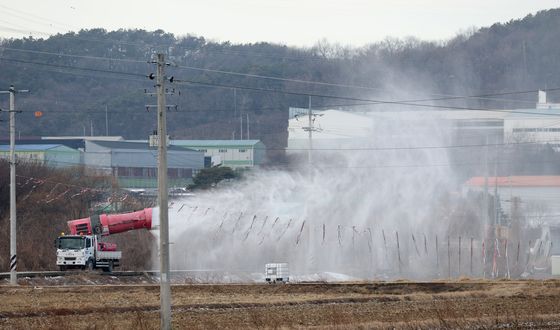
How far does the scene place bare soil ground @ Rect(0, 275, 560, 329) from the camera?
32469 mm

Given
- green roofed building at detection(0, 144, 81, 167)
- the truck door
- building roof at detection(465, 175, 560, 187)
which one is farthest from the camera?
green roofed building at detection(0, 144, 81, 167)

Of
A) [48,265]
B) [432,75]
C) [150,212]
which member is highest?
[432,75]

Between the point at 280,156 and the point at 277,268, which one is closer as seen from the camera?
the point at 277,268

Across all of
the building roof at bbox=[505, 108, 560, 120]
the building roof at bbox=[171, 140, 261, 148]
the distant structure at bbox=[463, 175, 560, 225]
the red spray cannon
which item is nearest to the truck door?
the red spray cannon

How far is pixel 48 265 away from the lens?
6900 centimetres

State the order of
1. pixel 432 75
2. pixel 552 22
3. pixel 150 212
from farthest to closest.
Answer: pixel 552 22
pixel 432 75
pixel 150 212

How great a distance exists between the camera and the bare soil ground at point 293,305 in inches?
1278

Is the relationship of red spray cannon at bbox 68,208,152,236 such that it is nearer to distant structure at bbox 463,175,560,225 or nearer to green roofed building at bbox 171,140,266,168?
distant structure at bbox 463,175,560,225

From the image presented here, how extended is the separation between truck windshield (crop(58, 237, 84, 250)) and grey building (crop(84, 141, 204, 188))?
5256 centimetres

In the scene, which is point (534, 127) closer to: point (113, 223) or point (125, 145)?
point (125, 145)

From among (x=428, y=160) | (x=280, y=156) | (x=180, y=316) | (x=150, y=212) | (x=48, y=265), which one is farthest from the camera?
(x=280, y=156)

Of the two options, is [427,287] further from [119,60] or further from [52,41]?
[52,41]

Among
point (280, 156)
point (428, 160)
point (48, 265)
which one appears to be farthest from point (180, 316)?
point (280, 156)

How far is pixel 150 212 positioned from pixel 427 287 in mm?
18978
